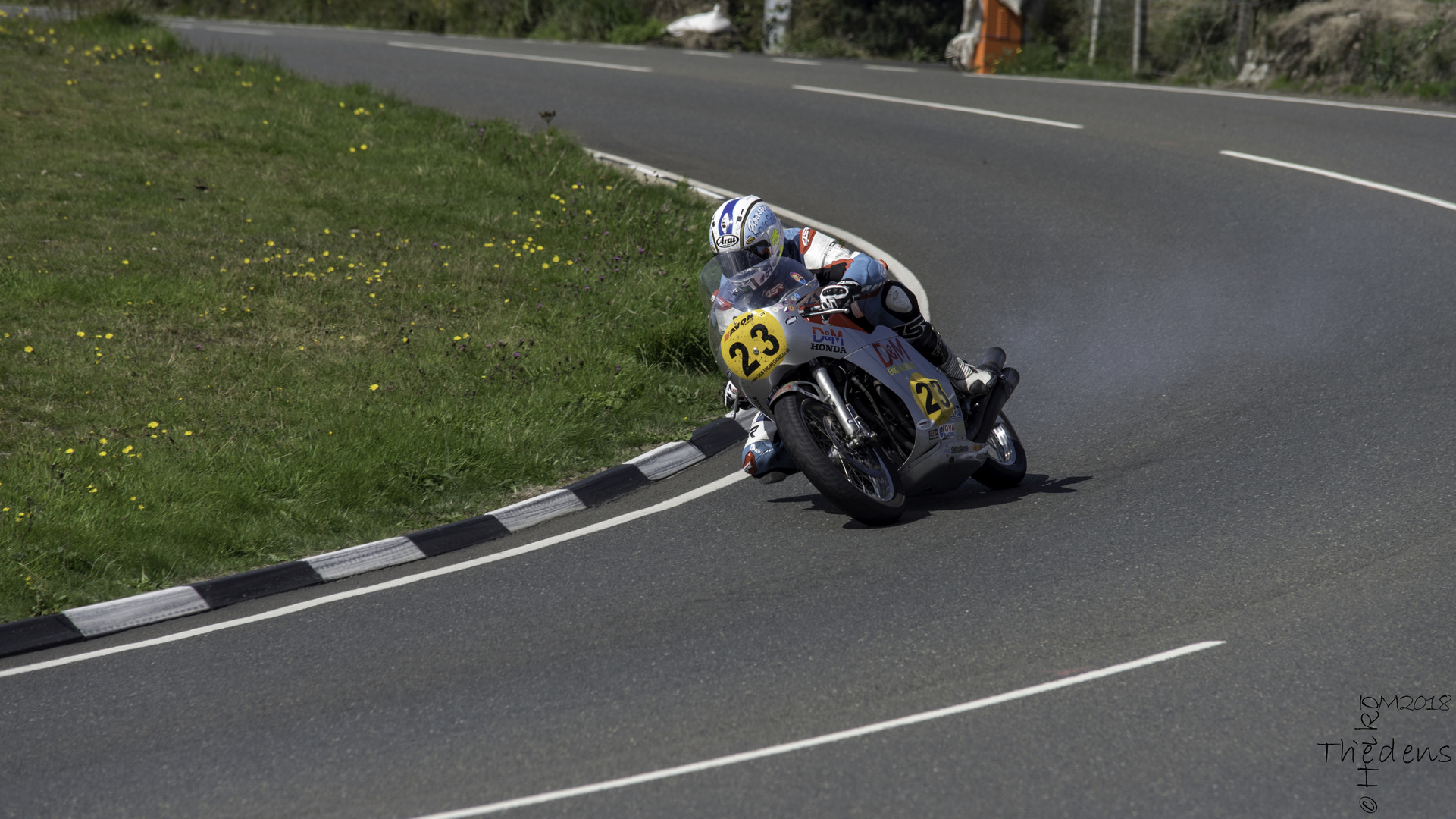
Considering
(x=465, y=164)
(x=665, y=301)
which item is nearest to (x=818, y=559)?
(x=665, y=301)

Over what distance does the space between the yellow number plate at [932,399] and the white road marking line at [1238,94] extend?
11277 millimetres

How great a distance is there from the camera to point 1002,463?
7.77m

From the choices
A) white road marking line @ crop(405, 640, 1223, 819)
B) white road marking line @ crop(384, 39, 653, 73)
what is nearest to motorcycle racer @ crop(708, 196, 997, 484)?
white road marking line @ crop(405, 640, 1223, 819)

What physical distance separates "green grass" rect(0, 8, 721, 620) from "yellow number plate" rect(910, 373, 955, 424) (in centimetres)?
240

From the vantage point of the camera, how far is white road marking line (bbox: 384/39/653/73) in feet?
74.6

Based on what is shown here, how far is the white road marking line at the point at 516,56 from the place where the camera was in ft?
74.6

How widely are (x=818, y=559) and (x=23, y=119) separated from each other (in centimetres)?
1243

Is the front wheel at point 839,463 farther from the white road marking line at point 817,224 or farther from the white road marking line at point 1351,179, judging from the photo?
the white road marking line at point 1351,179

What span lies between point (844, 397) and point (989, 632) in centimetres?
186

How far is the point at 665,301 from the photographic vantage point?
11.4m

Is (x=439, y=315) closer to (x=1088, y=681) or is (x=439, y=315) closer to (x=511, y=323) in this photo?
(x=511, y=323)

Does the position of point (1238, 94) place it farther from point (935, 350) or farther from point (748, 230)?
point (748, 230)

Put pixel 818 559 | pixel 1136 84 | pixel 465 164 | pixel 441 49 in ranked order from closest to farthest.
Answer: pixel 818 559 < pixel 465 164 < pixel 1136 84 < pixel 441 49

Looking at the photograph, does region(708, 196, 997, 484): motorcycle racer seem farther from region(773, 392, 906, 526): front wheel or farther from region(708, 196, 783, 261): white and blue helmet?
region(773, 392, 906, 526): front wheel
